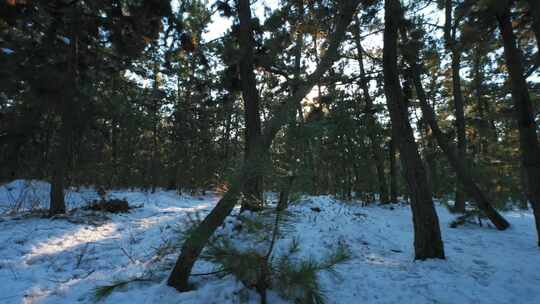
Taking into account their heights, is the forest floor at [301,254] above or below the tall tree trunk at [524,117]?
below

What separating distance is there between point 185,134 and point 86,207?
373 inches

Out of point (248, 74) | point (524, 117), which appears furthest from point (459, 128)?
point (248, 74)

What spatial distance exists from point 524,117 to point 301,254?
5.04m

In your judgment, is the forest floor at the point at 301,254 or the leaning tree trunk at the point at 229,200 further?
the forest floor at the point at 301,254

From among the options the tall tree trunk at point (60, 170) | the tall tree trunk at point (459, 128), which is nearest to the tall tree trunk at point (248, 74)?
the tall tree trunk at point (60, 170)

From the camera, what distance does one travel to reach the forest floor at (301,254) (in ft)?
11.4

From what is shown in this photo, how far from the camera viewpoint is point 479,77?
16.1 m

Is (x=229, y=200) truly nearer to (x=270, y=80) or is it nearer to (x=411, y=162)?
(x=411, y=162)

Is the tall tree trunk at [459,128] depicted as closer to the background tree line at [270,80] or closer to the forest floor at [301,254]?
the background tree line at [270,80]

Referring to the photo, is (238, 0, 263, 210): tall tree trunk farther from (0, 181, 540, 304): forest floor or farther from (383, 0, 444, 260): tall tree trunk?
(383, 0, 444, 260): tall tree trunk

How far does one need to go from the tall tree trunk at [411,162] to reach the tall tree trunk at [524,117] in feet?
6.97

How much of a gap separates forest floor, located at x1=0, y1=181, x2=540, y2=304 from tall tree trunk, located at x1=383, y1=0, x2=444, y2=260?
31cm

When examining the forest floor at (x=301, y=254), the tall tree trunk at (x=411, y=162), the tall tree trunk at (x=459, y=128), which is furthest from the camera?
the tall tree trunk at (x=459, y=128)

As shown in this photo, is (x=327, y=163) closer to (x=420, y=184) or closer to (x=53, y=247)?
(x=420, y=184)
